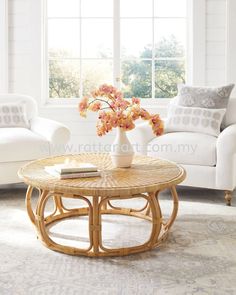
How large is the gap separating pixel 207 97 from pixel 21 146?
5.51 feet

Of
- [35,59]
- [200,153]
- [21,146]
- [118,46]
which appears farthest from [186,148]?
[35,59]

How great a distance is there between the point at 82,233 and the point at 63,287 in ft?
2.72

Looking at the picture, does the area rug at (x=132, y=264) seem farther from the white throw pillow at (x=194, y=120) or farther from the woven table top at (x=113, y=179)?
the white throw pillow at (x=194, y=120)

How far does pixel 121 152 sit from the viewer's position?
3.18 m

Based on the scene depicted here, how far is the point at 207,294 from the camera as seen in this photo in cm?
225

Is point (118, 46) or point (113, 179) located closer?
point (113, 179)

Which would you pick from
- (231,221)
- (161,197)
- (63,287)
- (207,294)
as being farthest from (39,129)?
(207,294)

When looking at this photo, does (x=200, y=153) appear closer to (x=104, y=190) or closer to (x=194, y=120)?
(x=194, y=120)

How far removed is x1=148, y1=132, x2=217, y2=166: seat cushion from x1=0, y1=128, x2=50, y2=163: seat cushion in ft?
3.03

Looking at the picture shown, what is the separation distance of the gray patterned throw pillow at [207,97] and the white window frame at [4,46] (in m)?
2.05

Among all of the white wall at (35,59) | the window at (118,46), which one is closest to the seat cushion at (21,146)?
the white wall at (35,59)

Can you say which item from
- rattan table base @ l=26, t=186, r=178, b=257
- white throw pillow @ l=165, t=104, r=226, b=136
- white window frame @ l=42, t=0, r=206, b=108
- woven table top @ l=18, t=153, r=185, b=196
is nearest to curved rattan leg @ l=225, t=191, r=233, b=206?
white throw pillow @ l=165, t=104, r=226, b=136

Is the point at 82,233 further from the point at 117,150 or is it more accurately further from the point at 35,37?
the point at 35,37

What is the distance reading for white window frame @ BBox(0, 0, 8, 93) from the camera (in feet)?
17.3
